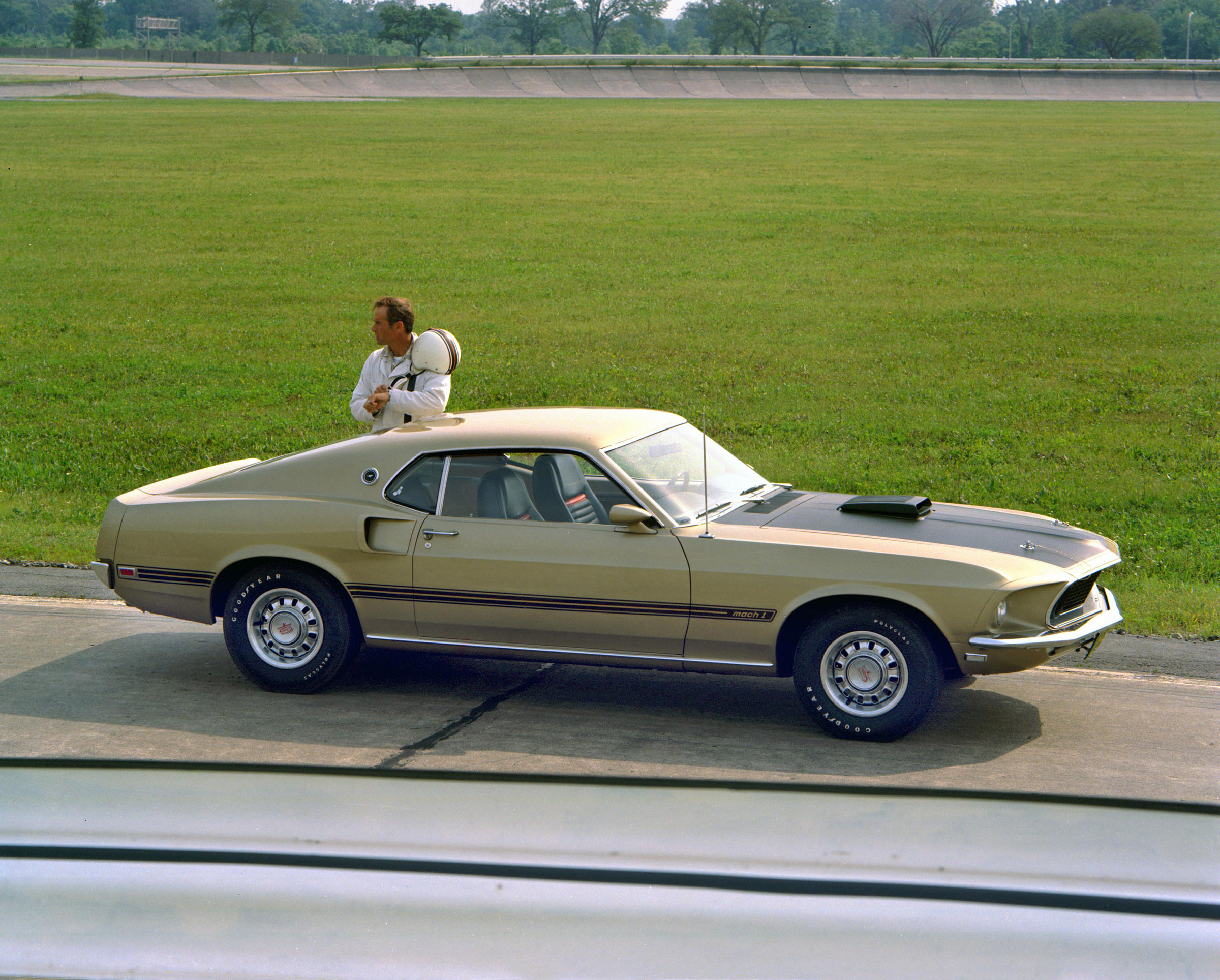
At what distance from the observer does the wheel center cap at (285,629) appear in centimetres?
634

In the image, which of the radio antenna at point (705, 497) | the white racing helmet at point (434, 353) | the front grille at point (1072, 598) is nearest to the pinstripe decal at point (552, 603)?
the radio antenna at point (705, 497)

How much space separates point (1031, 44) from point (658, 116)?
291 ft

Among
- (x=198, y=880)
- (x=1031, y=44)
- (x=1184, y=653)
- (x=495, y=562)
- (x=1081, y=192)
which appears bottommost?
(x=1184, y=653)

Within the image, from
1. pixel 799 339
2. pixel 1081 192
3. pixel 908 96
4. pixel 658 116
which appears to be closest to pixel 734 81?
pixel 908 96

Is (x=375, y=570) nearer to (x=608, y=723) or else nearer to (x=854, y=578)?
(x=608, y=723)

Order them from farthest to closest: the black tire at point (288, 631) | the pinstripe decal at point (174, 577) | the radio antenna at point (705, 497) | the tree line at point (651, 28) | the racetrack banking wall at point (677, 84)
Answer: the tree line at point (651, 28) → the racetrack banking wall at point (677, 84) → the pinstripe decal at point (174, 577) → the black tire at point (288, 631) → the radio antenna at point (705, 497)

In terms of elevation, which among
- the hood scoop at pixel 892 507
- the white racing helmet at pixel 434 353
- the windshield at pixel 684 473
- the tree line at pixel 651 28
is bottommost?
the hood scoop at pixel 892 507

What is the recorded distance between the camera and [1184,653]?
24.1ft

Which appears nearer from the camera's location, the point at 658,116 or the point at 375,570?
the point at 375,570

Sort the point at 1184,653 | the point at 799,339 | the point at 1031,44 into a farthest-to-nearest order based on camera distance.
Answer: the point at 1031,44 → the point at 799,339 → the point at 1184,653

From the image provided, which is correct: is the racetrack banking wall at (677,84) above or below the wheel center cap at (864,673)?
above

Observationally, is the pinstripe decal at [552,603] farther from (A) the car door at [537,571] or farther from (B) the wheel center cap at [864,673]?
(B) the wheel center cap at [864,673]

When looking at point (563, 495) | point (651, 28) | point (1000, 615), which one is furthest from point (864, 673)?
point (651, 28)

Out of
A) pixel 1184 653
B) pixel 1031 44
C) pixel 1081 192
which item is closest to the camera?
pixel 1184 653
